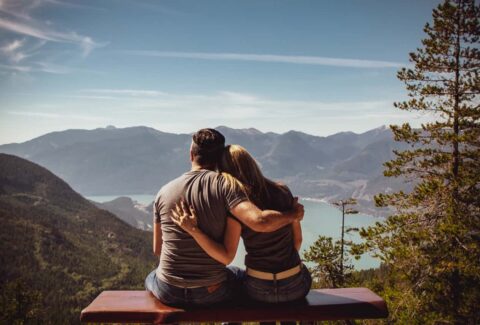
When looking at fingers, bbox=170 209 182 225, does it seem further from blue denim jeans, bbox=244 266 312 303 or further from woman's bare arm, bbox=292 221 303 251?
woman's bare arm, bbox=292 221 303 251

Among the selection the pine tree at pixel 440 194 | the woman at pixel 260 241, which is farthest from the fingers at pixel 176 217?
the pine tree at pixel 440 194

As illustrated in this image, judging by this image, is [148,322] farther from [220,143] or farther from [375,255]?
[375,255]

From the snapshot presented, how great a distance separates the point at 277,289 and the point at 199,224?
0.97 meters

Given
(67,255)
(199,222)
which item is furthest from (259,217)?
(67,255)

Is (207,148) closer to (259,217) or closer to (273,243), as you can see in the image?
(259,217)

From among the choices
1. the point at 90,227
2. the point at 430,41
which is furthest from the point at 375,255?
the point at 90,227

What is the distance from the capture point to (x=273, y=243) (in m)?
3.68

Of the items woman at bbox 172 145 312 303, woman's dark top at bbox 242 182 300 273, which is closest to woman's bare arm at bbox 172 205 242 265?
woman at bbox 172 145 312 303

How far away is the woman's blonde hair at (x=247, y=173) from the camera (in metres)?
3.55

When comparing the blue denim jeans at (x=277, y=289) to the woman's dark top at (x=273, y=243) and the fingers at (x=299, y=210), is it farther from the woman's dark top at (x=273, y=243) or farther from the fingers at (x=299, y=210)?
the fingers at (x=299, y=210)

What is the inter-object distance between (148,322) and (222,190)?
Result: 1.49m

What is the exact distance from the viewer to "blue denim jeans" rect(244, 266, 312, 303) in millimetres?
3721

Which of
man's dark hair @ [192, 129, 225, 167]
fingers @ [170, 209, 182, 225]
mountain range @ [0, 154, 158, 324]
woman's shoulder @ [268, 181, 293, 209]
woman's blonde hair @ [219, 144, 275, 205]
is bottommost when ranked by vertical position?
mountain range @ [0, 154, 158, 324]

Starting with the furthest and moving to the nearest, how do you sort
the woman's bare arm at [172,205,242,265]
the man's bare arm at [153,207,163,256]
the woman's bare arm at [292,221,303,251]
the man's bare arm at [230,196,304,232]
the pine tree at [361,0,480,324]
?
the pine tree at [361,0,480,324] < the man's bare arm at [153,207,163,256] < the woman's bare arm at [292,221,303,251] < the woman's bare arm at [172,205,242,265] < the man's bare arm at [230,196,304,232]
